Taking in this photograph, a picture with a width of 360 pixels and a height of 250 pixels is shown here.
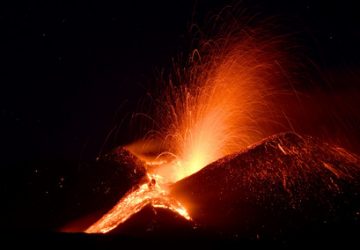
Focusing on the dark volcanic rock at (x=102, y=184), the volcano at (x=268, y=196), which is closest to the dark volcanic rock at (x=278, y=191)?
the volcano at (x=268, y=196)

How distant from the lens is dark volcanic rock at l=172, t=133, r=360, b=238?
20.2ft

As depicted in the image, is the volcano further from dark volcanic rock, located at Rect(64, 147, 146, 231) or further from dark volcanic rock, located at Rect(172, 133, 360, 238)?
dark volcanic rock, located at Rect(64, 147, 146, 231)

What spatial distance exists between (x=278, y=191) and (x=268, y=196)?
0.85 feet

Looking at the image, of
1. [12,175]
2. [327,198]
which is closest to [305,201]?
[327,198]

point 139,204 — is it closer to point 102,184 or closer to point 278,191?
point 102,184

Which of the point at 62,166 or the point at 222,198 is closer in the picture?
the point at 222,198

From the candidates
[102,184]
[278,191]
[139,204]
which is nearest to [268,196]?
[278,191]

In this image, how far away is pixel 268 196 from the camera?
271 inches

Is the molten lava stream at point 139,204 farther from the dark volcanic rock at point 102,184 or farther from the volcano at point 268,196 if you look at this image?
the dark volcanic rock at point 102,184

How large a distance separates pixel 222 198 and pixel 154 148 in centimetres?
694

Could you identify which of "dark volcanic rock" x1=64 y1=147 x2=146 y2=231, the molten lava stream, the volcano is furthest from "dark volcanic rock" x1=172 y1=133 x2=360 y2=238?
"dark volcanic rock" x1=64 y1=147 x2=146 y2=231

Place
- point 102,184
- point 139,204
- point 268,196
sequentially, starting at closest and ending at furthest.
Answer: point 268,196, point 139,204, point 102,184

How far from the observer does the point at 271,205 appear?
21.8 feet

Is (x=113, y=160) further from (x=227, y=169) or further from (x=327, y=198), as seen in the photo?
(x=327, y=198)
